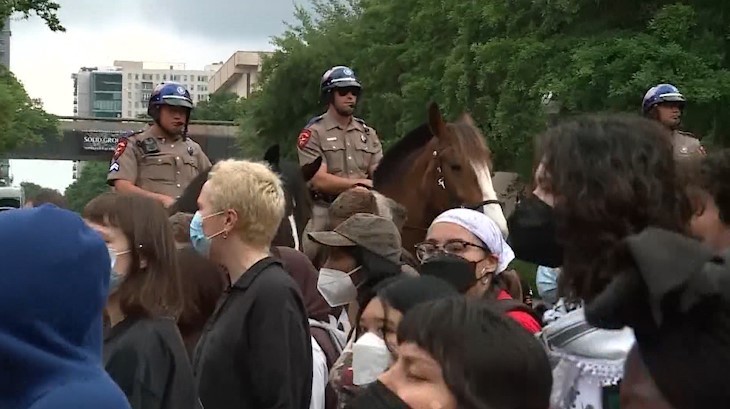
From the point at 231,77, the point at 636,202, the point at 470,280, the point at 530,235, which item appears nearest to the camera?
the point at 636,202

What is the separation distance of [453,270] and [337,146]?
18.7 feet

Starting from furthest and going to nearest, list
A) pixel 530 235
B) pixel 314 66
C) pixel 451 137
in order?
pixel 314 66
pixel 451 137
pixel 530 235

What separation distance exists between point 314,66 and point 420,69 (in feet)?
36.4

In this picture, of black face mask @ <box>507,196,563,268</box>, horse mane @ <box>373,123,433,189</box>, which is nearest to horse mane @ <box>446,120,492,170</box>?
horse mane @ <box>373,123,433,189</box>

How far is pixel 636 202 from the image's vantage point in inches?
126

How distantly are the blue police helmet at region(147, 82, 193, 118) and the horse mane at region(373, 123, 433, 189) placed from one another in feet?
5.65

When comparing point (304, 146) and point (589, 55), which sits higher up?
point (589, 55)

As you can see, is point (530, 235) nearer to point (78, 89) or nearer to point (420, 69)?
point (420, 69)

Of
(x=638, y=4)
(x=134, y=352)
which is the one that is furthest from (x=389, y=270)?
(x=638, y=4)

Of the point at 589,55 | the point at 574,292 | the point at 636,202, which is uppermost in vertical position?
the point at 589,55

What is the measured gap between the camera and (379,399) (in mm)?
3064

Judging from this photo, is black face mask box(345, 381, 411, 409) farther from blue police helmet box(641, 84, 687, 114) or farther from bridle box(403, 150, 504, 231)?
blue police helmet box(641, 84, 687, 114)

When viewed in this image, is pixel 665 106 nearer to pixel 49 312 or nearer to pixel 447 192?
pixel 447 192

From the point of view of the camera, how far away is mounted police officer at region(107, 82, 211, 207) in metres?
10.0
